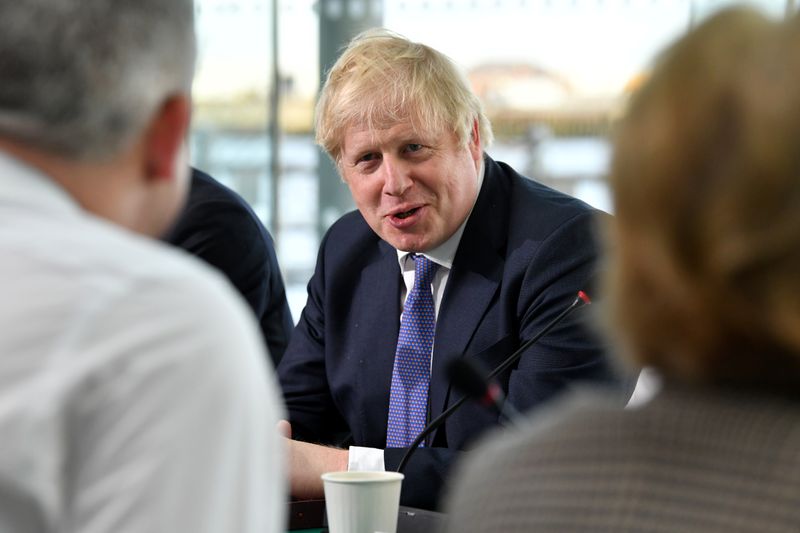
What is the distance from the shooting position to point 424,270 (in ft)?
9.91

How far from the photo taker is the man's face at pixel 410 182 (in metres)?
2.96

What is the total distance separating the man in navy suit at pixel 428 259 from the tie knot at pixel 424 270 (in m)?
0.01

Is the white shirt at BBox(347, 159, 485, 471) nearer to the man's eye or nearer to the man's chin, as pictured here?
the man's chin

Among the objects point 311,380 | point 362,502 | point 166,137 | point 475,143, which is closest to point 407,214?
point 475,143

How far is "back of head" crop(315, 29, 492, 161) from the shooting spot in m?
2.93

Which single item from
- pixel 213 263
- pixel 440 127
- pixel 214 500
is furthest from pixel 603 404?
pixel 213 263

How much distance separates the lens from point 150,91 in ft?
3.35

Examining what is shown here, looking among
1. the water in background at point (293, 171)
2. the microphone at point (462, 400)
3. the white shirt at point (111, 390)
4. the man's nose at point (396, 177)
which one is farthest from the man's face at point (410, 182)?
the water in background at point (293, 171)

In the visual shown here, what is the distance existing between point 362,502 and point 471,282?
42.3 inches

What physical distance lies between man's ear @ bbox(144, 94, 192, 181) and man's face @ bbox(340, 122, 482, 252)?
1876 mm

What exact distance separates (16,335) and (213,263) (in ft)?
7.54

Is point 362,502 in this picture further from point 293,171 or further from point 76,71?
point 293,171

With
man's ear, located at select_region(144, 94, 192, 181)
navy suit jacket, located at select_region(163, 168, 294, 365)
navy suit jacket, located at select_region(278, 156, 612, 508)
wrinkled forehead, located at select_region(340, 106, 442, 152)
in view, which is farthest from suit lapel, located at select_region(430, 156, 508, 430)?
man's ear, located at select_region(144, 94, 192, 181)

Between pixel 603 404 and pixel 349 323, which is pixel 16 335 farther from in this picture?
pixel 349 323
